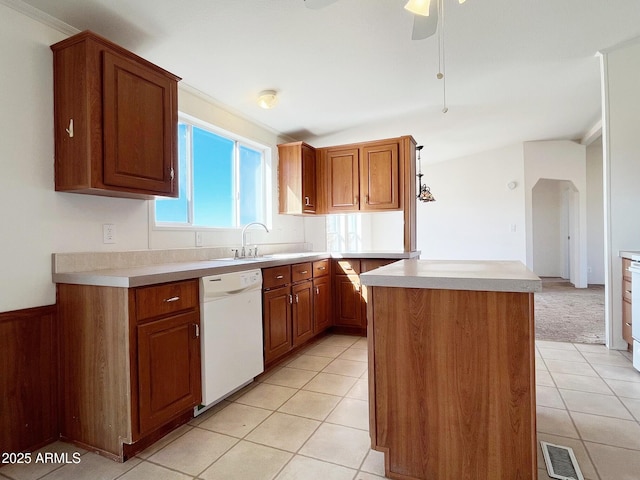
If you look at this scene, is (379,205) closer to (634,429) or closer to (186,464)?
(634,429)

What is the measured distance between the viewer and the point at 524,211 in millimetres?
6211

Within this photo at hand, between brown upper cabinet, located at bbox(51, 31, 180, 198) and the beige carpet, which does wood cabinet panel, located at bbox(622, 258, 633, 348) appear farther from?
brown upper cabinet, located at bbox(51, 31, 180, 198)

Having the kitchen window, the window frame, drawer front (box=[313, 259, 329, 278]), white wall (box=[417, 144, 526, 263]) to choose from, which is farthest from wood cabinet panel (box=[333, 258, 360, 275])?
white wall (box=[417, 144, 526, 263])

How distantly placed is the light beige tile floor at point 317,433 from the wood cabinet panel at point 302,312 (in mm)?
382

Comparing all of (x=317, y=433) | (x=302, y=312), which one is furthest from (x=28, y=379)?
(x=302, y=312)

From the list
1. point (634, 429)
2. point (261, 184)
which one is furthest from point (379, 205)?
point (634, 429)

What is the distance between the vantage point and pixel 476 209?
667 centimetres

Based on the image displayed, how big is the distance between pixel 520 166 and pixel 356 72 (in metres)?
4.85

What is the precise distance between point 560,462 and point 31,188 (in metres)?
2.89

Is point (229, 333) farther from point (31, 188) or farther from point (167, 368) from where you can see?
point (31, 188)

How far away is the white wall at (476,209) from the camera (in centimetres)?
633

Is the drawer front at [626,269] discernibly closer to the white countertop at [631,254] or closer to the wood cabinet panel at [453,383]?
the white countertop at [631,254]

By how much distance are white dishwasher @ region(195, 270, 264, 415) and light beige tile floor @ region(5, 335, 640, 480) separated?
16 centimetres

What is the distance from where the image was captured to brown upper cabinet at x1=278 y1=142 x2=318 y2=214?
386 cm
